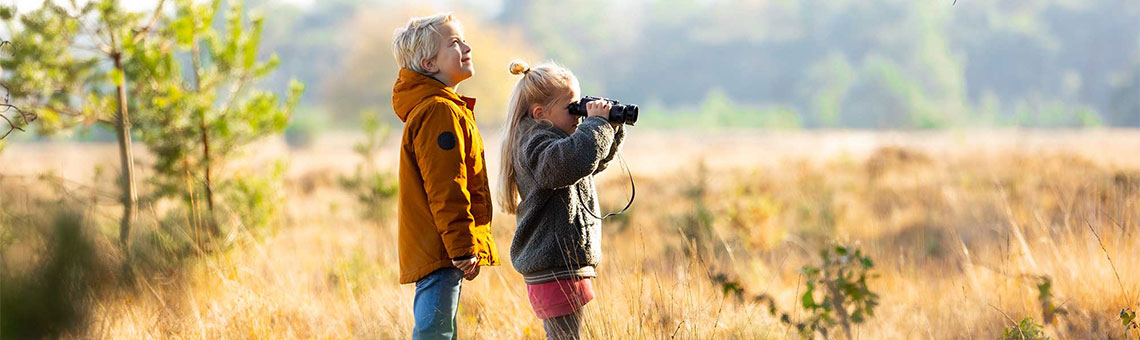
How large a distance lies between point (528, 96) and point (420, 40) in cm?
40

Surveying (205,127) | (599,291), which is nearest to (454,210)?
(599,291)

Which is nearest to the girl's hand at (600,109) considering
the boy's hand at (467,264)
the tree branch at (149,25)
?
the boy's hand at (467,264)

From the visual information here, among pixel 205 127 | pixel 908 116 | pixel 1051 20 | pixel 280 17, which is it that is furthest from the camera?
pixel 280 17

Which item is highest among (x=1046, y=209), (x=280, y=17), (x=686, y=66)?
(x=280, y=17)

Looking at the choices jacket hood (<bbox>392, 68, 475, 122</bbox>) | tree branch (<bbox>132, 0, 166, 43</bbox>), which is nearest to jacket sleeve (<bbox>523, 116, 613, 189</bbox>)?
jacket hood (<bbox>392, 68, 475, 122</bbox>)

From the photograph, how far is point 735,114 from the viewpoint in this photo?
69.9 m

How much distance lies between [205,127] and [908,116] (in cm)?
6841

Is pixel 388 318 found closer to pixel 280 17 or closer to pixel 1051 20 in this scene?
pixel 1051 20

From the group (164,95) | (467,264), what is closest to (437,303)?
(467,264)

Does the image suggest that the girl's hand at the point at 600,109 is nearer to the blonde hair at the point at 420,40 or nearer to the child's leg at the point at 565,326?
the blonde hair at the point at 420,40

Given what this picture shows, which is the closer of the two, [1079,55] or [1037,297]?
[1037,297]

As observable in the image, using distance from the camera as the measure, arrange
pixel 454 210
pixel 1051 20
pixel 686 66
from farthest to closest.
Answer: pixel 686 66
pixel 1051 20
pixel 454 210

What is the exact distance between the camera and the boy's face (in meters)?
3.12

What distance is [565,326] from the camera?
323 centimetres
